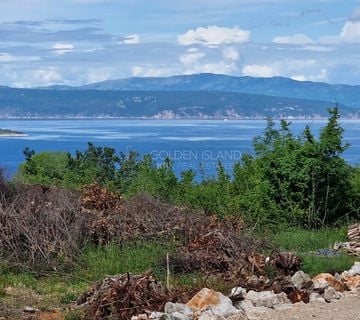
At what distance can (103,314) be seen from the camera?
812cm

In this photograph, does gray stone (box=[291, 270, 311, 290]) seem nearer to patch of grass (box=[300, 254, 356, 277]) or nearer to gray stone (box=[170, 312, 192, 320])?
patch of grass (box=[300, 254, 356, 277])

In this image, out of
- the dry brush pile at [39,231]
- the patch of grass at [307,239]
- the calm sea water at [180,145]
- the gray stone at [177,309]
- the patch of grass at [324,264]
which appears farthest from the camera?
the calm sea water at [180,145]

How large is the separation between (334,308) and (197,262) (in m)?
2.69

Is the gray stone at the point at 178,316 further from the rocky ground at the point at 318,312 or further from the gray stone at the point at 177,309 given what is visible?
the rocky ground at the point at 318,312

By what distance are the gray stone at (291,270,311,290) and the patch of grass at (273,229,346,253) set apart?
296 centimetres

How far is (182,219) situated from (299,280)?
3.60 metres

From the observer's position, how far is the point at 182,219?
1262 cm

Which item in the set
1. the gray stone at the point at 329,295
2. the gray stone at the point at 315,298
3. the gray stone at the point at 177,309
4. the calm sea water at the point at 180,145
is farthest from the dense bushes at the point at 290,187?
the gray stone at the point at 177,309

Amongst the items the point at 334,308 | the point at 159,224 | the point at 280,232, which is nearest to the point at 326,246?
the point at 280,232

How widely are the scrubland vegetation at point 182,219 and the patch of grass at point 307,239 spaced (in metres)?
0.02

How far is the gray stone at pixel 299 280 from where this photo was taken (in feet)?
30.5

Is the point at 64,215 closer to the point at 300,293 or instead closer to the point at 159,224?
the point at 159,224

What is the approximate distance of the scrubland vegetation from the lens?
10.7 meters

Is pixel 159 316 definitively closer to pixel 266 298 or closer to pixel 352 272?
pixel 266 298
